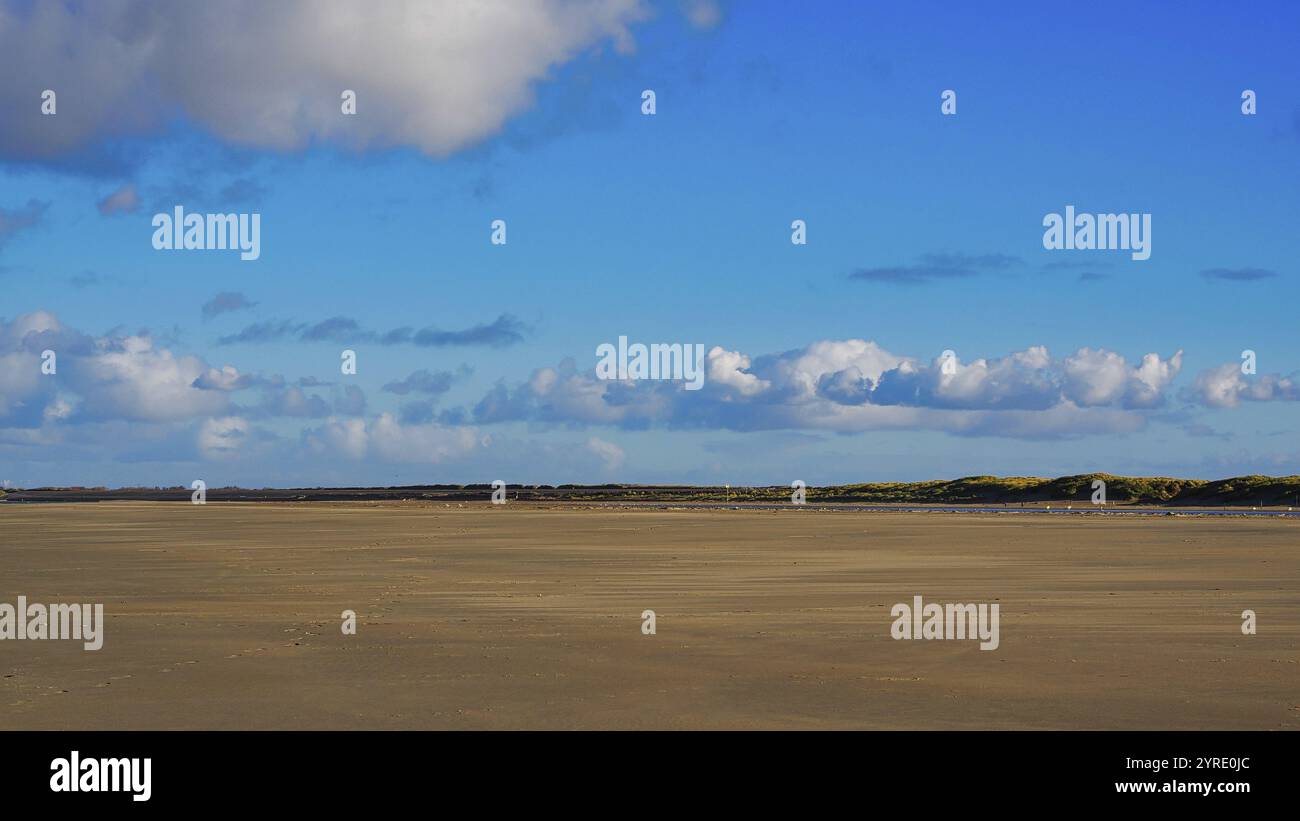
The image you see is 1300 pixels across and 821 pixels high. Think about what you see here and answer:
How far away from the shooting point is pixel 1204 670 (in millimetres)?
14508

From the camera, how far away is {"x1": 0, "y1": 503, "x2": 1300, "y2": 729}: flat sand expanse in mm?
12430

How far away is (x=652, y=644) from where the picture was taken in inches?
671

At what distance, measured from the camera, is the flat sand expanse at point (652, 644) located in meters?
12.4

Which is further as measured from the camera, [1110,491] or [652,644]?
[1110,491]

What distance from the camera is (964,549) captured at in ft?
129

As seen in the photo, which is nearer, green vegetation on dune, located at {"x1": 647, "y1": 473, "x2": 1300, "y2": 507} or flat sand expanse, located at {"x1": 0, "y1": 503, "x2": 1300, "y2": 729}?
flat sand expanse, located at {"x1": 0, "y1": 503, "x2": 1300, "y2": 729}

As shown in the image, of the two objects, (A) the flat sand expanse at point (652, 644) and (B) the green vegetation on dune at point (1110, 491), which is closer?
(A) the flat sand expanse at point (652, 644)
